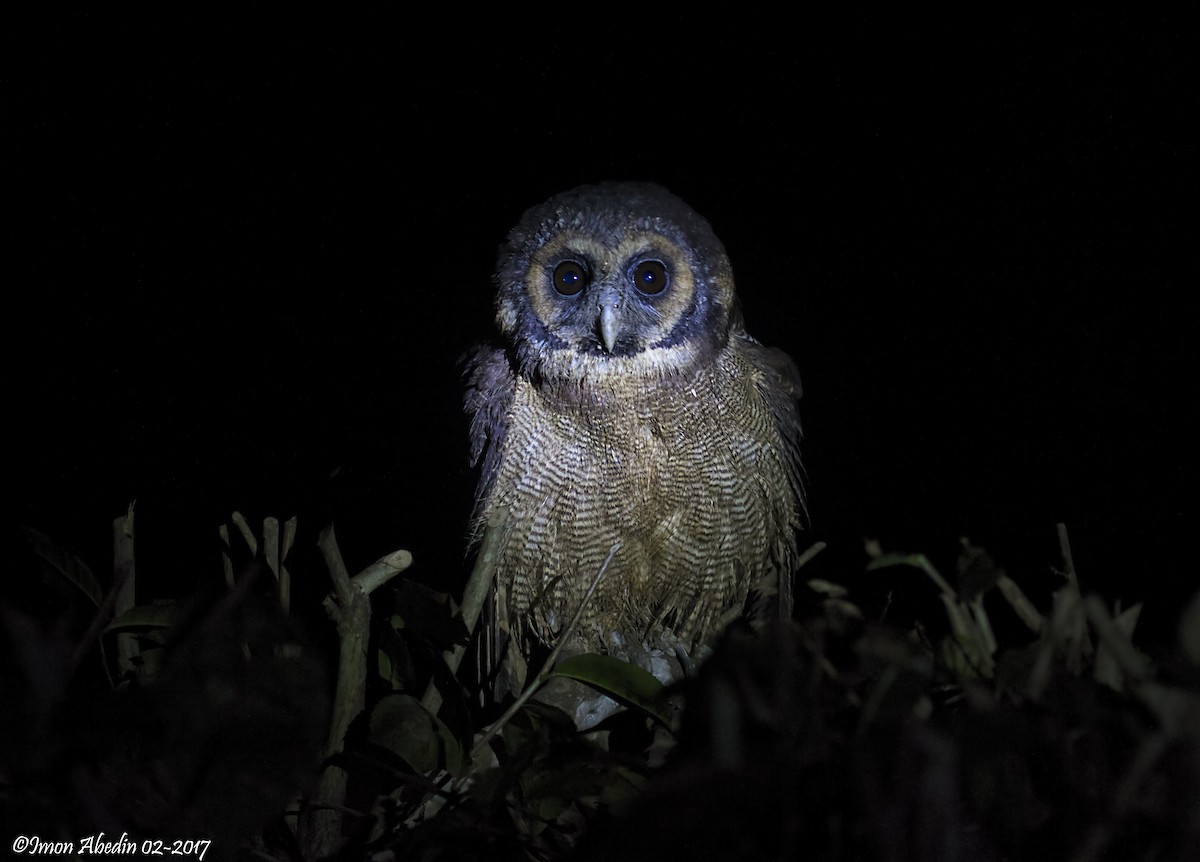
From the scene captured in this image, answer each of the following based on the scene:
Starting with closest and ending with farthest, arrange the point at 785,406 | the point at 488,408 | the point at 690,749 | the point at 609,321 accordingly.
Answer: the point at 690,749 < the point at 609,321 < the point at 488,408 < the point at 785,406

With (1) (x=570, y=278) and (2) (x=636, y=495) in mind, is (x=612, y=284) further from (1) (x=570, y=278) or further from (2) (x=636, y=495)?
(2) (x=636, y=495)

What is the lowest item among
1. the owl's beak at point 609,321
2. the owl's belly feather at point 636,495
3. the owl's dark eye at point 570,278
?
the owl's belly feather at point 636,495

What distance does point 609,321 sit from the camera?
60.5 inches

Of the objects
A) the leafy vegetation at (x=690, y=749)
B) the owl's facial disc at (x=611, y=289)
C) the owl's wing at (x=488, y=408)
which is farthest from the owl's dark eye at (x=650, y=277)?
the leafy vegetation at (x=690, y=749)

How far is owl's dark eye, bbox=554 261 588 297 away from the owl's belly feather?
0.19m

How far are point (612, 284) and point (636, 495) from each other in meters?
0.38

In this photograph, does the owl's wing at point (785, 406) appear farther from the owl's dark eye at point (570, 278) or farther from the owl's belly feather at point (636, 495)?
the owl's dark eye at point (570, 278)

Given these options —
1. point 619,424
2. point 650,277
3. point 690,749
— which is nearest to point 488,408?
point 619,424

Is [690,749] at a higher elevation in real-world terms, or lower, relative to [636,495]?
higher

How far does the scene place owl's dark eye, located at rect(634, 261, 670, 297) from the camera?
1601 millimetres

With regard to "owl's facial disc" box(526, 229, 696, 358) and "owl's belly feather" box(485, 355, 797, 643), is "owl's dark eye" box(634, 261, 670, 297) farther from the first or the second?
"owl's belly feather" box(485, 355, 797, 643)

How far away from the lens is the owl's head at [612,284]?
1.58 metres

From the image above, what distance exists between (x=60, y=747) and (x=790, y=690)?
43 cm

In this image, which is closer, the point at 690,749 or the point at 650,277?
the point at 690,749
